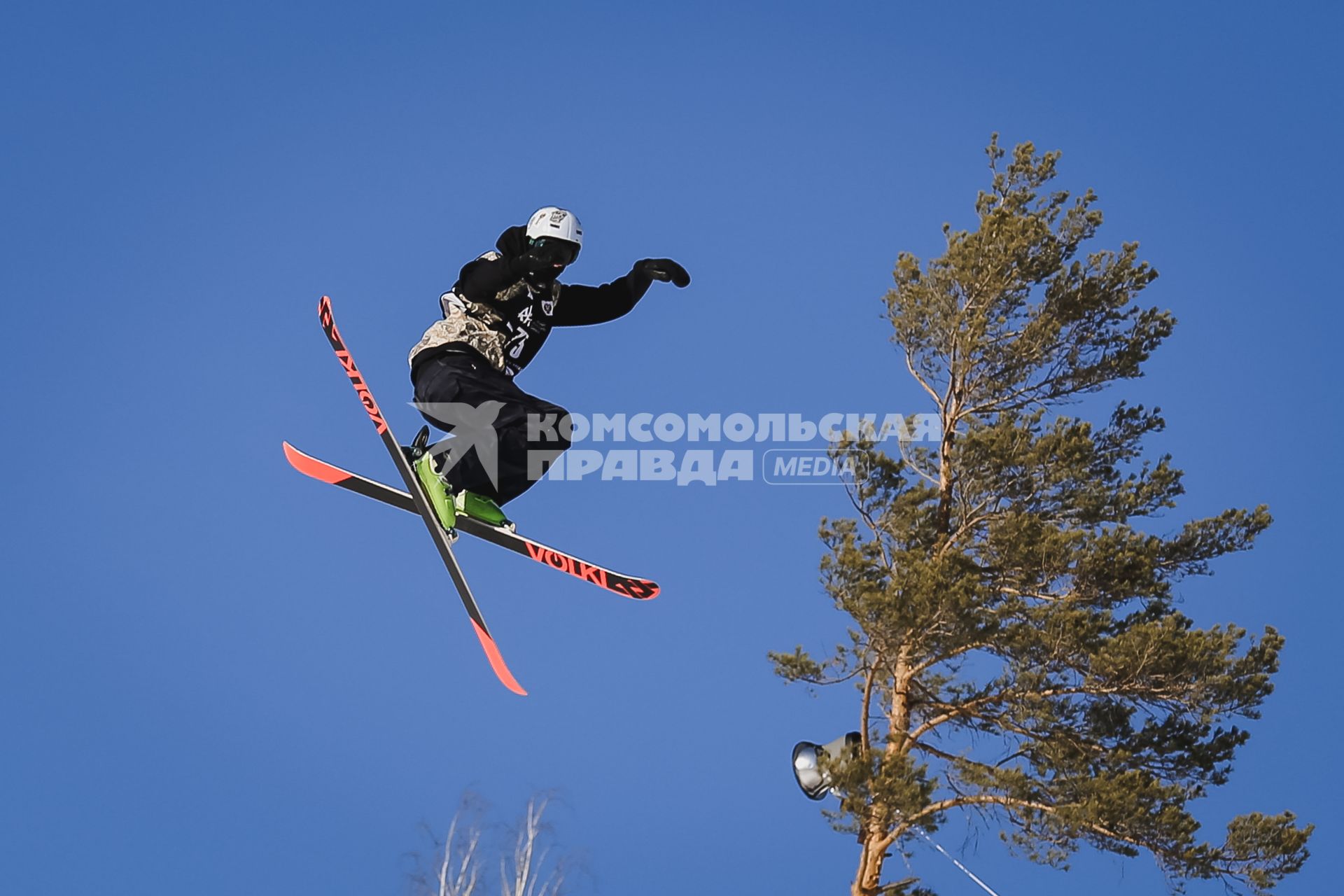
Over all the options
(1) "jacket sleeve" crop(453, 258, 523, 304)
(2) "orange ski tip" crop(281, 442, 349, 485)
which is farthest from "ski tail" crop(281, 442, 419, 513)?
(1) "jacket sleeve" crop(453, 258, 523, 304)

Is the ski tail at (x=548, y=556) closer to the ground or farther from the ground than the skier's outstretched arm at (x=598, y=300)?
closer to the ground

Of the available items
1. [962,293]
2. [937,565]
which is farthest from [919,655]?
[962,293]

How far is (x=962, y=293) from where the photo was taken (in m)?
16.1

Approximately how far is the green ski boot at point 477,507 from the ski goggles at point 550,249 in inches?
68.5

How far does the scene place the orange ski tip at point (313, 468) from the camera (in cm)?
1263

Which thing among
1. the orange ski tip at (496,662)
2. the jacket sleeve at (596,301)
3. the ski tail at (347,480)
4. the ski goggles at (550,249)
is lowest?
the orange ski tip at (496,662)

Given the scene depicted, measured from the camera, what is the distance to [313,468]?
503 inches

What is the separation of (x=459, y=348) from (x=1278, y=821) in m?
8.17

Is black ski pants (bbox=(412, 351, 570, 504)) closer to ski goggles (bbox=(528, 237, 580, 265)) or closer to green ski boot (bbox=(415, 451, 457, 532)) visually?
green ski boot (bbox=(415, 451, 457, 532))

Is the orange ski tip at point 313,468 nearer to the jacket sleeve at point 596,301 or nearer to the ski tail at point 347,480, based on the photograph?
the ski tail at point 347,480

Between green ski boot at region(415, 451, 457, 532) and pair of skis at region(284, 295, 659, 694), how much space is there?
0.26 ft

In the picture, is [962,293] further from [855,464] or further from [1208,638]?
[1208,638]

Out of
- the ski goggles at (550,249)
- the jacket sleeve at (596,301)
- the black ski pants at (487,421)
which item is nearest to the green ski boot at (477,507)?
the black ski pants at (487,421)

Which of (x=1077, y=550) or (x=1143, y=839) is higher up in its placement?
(x=1077, y=550)
